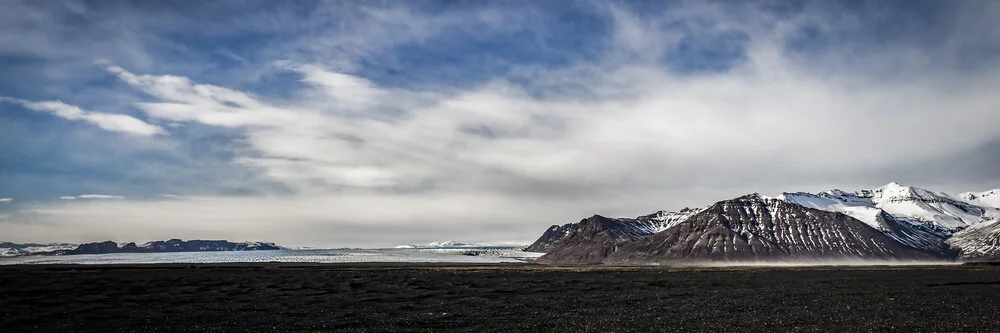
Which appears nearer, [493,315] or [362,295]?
[493,315]

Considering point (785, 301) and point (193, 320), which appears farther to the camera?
point (785, 301)

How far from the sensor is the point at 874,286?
79.3m

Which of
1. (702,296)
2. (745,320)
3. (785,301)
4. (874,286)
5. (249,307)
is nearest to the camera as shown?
(745,320)

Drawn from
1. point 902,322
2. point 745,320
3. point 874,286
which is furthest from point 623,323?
point 874,286

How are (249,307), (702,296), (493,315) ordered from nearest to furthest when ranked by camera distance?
(493,315)
(249,307)
(702,296)

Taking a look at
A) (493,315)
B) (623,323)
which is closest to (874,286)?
(623,323)

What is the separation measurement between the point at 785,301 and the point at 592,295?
66.3ft

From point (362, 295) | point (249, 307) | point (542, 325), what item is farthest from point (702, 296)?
point (249, 307)

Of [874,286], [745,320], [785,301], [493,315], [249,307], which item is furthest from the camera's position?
[874,286]

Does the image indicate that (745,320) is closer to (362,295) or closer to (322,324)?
(322,324)

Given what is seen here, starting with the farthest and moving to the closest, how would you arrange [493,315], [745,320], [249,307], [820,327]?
1. [249,307]
2. [493,315]
3. [745,320]
4. [820,327]

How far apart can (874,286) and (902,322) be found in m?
42.1

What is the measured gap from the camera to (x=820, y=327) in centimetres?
4100

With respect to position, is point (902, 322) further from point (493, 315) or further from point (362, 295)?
point (362, 295)
